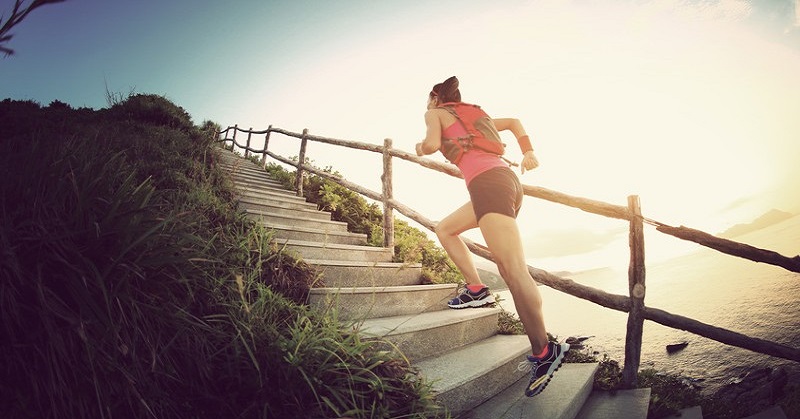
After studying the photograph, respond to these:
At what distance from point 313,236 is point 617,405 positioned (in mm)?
3360

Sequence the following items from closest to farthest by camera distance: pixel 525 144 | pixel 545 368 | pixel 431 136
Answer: pixel 545 368 < pixel 431 136 < pixel 525 144

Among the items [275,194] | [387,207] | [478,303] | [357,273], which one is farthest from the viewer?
[275,194]

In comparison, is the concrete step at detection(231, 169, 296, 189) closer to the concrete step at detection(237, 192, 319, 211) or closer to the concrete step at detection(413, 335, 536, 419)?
the concrete step at detection(237, 192, 319, 211)

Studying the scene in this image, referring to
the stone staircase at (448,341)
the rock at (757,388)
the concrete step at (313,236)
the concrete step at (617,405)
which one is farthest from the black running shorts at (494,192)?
the rock at (757,388)

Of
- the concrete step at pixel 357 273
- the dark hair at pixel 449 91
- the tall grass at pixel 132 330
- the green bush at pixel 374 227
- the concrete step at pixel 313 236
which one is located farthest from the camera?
the green bush at pixel 374 227

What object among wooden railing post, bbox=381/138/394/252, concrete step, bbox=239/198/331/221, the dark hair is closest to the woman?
the dark hair

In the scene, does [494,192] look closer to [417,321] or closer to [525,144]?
[525,144]

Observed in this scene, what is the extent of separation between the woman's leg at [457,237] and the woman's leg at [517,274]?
56 centimetres

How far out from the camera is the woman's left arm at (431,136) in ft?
7.59

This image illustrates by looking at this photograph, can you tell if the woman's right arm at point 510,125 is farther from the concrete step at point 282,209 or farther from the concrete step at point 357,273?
the concrete step at point 282,209

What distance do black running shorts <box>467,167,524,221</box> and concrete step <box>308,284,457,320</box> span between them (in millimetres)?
870

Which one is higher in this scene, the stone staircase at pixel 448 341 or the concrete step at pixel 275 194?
the concrete step at pixel 275 194

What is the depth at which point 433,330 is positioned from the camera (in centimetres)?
250

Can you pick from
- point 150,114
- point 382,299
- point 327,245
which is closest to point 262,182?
point 150,114
